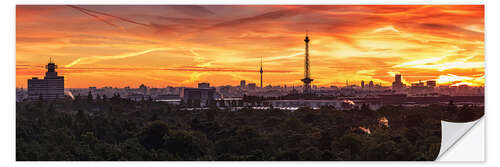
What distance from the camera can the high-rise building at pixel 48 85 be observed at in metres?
7.50

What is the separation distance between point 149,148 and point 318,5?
110 inches

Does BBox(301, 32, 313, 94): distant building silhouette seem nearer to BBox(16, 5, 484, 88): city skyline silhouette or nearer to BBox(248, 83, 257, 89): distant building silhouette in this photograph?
BBox(16, 5, 484, 88): city skyline silhouette

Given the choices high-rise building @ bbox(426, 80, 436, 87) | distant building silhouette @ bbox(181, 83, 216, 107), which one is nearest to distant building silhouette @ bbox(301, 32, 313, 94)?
distant building silhouette @ bbox(181, 83, 216, 107)

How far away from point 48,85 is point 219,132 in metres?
2.42

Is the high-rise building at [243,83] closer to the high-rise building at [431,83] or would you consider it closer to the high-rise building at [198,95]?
the high-rise building at [198,95]

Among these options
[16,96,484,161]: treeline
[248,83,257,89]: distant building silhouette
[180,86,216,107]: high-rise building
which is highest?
Result: [248,83,257,89]: distant building silhouette

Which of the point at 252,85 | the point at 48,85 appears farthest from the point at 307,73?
the point at 48,85

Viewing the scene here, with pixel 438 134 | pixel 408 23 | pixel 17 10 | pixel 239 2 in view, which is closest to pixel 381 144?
pixel 438 134

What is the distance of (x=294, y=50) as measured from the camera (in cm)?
786

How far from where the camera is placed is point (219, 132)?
8.78m

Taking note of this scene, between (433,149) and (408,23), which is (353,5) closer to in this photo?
(408,23)

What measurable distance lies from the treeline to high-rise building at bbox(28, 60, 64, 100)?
0.20 meters

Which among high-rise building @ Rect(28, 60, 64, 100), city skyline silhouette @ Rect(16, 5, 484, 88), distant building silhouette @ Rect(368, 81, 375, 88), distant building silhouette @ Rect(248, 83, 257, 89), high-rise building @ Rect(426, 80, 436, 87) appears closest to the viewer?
city skyline silhouette @ Rect(16, 5, 484, 88)

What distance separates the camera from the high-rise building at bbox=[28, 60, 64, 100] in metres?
7.50
